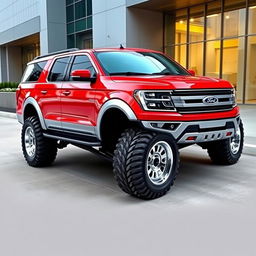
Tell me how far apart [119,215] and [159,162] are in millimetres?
1020

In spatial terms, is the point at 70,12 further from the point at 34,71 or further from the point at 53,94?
the point at 53,94

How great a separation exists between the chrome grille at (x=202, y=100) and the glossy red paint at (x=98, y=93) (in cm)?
6

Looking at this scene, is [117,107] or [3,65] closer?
[117,107]

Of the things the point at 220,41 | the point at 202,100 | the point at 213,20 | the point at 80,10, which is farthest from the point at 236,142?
the point at 80,10

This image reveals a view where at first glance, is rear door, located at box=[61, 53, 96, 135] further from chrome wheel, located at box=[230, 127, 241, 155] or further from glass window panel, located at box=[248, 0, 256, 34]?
glass window panel, located at box=[248, 0, 256, 34]

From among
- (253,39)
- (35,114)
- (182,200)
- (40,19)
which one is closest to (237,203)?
(182,200)

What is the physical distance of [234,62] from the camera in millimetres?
19938

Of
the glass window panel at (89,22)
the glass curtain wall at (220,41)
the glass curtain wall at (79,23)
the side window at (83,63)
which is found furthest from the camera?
the glass curtain wall at (79,23)

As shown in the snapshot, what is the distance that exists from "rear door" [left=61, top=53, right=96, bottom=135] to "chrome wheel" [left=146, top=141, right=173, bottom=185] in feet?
3.47

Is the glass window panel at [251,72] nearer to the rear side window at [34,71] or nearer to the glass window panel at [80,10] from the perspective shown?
the glass window panel at [80,10]

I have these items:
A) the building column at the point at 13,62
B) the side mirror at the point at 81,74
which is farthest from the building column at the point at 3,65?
the side mirror at the point at 81,74

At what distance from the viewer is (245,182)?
5.48m

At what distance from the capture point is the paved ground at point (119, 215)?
338 cm

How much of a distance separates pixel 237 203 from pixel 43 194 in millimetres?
2595
